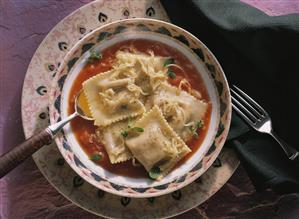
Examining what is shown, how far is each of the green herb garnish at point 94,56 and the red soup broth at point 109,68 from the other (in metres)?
0.04

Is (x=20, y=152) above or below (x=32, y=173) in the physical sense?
above

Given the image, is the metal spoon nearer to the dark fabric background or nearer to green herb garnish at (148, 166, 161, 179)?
green herb garnish at (148, 166, 161, 179)

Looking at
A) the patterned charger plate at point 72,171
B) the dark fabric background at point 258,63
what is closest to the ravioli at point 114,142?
the patterned charger plate at point 72,171

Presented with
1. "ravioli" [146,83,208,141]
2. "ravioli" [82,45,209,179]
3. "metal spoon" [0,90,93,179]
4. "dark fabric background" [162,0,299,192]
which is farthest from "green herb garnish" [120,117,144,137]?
"dark fabric background" [162,0,299,192]

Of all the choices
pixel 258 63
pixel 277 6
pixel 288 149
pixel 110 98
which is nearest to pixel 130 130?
pixel 110 98

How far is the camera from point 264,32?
4.19 metres

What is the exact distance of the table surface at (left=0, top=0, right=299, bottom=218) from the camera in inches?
173

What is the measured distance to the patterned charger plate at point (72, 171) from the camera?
4082 mm

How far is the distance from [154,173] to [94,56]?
122 centimetres

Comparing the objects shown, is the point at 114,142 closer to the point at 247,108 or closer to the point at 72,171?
the point at 72,171

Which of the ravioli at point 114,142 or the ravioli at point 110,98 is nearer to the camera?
the ravioli at point 114,142

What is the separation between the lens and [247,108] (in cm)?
433

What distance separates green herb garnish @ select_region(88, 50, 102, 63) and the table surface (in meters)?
0.68

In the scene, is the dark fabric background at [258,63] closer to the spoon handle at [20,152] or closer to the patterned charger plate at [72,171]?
the patterned charger plate at [72,171]
